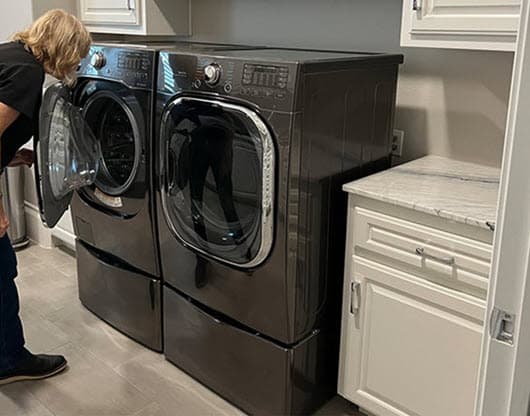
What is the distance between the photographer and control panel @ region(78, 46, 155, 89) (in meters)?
2.10

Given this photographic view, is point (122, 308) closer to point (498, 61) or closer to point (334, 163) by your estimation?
point (334, 163)

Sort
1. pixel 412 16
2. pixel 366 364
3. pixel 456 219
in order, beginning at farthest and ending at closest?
1. pixel 366 364
2. pixel 412 16
3. pixel 456 219

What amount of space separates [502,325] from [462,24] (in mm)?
1227

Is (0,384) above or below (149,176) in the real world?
below

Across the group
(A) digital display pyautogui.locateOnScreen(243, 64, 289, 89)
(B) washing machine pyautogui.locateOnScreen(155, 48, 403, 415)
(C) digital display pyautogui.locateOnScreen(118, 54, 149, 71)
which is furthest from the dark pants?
(A) digital display pyautogui.locateOnScreen(243, 64, 289, 89)

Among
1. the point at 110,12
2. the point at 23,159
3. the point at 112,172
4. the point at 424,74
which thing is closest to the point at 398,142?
the point at 424,74

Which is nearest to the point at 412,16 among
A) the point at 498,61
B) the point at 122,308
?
the point at 498,61

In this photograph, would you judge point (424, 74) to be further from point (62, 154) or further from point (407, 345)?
point (62, 154)

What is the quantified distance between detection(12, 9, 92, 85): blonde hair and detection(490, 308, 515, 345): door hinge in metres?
1.65

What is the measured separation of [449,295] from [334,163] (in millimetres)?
540

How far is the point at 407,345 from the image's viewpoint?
1818 mm

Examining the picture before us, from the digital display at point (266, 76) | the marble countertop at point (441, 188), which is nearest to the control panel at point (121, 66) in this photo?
the digital display at point (266, 76)

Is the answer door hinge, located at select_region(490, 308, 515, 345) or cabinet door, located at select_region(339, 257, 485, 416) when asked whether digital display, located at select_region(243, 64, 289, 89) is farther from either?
door hinge, located at select_region(490, 308, 515, 345)

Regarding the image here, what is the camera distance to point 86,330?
8.79 feet
